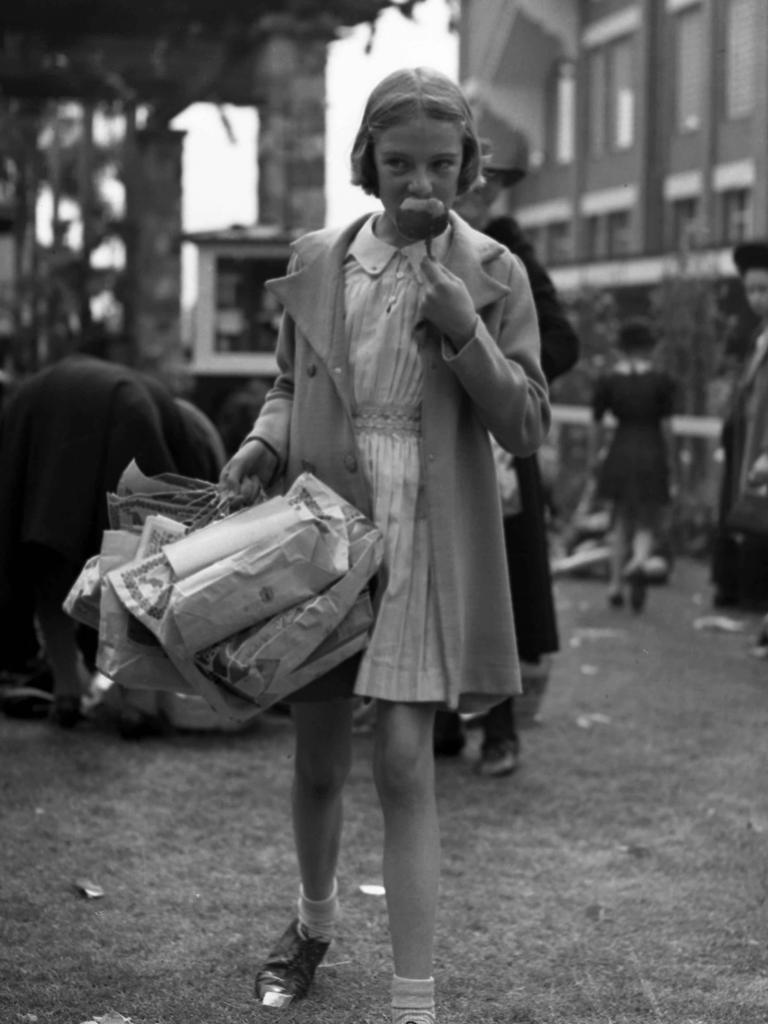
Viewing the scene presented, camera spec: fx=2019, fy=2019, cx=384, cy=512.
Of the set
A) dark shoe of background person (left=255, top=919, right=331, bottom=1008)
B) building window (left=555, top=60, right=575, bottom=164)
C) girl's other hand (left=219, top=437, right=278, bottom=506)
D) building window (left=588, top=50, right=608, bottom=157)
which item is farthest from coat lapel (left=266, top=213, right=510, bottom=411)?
building window (left=555, top=60, right=575, bottom=164)

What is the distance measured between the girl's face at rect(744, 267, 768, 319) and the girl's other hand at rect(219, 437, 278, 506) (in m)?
7.19

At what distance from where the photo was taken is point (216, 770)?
7.18 meters

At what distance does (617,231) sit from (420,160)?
30.4m

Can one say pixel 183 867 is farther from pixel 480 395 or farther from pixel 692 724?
Answer: pixel 692 724

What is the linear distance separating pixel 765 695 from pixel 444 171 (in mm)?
6006

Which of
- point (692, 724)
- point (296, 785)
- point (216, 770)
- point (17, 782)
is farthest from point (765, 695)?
point (296, 785)

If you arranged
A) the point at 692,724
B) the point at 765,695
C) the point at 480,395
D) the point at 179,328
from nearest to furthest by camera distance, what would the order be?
1. the point at 480,395
2. the point at 692,724
3. the point at 765,695
4. the point at 179,328

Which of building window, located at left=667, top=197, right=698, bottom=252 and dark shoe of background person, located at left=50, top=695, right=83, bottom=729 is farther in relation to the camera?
building window, located at left=667, top=197, right=698, bottom=252

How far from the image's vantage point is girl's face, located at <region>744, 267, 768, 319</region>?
431 inches

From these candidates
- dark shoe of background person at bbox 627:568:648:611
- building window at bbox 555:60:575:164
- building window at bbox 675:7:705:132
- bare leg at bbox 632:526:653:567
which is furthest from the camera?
building window at bbox 555:60:575:164

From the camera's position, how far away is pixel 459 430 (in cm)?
404

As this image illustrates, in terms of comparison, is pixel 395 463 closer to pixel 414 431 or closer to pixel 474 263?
pixel 414 431

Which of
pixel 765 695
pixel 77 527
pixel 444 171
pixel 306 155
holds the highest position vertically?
pixel 306 155

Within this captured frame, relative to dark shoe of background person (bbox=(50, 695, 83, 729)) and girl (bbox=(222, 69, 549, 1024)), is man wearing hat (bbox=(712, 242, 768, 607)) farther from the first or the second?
girl (bbox=(222, 69, 549, 1024))
